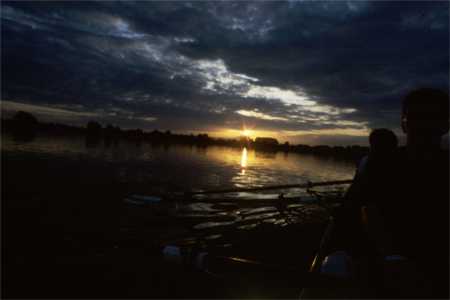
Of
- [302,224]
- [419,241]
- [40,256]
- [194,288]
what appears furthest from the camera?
[302,224]

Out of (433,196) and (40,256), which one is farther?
(40,256)

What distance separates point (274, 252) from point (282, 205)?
17.1 ft

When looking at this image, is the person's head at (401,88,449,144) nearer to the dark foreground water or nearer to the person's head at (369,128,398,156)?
the dark foreground water

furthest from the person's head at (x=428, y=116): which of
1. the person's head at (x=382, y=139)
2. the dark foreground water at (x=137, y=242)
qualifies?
the person's head at (x=382, y=139)

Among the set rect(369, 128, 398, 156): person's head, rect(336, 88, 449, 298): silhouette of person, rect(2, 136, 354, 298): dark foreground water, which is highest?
rect(369, 128, 398, 156): person's head

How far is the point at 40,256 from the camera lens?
6.97 meters

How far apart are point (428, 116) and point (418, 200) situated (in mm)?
789

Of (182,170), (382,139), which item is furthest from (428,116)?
(182,170)

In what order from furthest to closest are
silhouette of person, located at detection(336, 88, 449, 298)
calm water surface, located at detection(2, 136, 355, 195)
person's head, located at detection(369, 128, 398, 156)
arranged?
calm water surface, located at detection(2, 136, 355, 195) < person's head, located at detection(369, 128, 398, 156) < silhouette of person, located at detection(336, 88, 449, 298)

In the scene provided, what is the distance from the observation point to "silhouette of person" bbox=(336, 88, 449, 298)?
217 centimetres

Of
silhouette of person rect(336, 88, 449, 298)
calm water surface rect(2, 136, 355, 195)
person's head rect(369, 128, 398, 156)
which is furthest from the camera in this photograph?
calm water surface rect(2, 136, 355, 195)

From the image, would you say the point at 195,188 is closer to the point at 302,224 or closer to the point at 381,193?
the point at 302,224

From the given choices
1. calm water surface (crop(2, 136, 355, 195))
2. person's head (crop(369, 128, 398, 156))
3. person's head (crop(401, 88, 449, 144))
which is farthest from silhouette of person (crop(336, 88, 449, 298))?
calm water surface (crop(2, 136, 355, 195))

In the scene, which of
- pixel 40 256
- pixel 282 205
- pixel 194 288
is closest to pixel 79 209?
pixel 40 256
